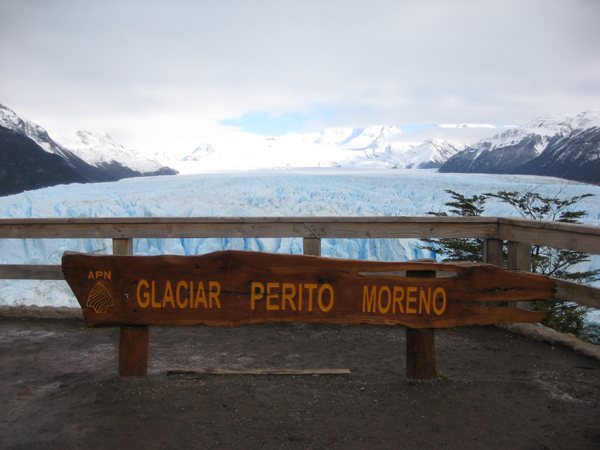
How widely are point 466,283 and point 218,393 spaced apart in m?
1.47

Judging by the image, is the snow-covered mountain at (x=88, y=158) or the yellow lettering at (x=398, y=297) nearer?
the yellow lettering at (x=398, y=297)

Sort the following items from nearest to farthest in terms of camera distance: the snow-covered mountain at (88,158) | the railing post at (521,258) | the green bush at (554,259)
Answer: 1. the railing post at (521,258)
2. the green bush at (554,259)
3. the snow-covered mountain at (88,158)

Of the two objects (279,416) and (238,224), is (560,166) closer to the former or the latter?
(238,224)

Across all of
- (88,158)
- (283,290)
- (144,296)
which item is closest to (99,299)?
(144,296)

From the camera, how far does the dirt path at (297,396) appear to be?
1.92m

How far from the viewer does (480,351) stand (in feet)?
10.5

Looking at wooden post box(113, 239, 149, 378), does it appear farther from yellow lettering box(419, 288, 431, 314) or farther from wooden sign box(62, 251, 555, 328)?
yellow lettering box(419, 288, 431, 314)

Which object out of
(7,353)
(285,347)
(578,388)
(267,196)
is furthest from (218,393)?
(267,196)

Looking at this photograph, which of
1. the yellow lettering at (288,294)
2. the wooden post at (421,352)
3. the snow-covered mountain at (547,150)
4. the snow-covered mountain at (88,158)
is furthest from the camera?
the snow-covered mountain at (88,158)

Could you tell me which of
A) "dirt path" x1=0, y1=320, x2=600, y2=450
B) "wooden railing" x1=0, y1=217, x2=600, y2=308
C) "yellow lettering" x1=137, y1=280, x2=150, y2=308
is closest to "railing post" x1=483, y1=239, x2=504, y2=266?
"wooden railing" x1=0, y1=217, x2=600, y2=308

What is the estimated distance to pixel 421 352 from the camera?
98.7 inches

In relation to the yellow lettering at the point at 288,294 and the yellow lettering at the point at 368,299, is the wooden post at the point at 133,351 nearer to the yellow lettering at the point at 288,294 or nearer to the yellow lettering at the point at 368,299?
the yellow lettering at the point at 288,294

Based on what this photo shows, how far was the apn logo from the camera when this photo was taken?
7.84ft

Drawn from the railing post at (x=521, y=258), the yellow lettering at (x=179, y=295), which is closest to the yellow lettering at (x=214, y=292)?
the yellow lettering at (x=179, y=295)
